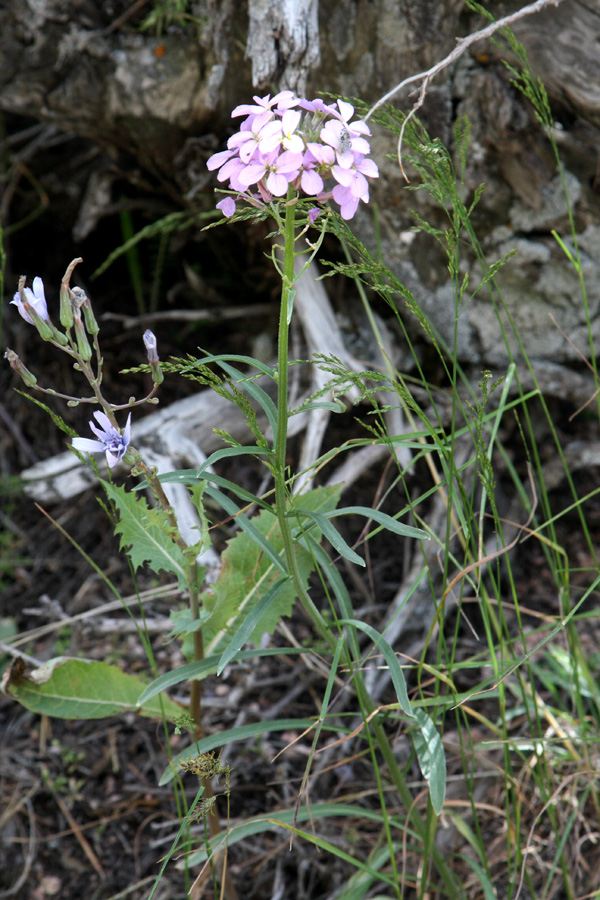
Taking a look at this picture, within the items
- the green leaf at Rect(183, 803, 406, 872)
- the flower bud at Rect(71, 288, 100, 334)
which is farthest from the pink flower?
the green leaf at Rect(183, 803, 406, 872)

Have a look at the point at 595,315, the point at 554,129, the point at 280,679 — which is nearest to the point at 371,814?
the point at 280,679

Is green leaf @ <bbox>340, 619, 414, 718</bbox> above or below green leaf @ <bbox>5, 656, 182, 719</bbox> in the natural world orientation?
above

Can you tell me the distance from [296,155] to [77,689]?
1.10 metres

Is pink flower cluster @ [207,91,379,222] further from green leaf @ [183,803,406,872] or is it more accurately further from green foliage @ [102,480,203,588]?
green leaf @ [183,803,406,872]

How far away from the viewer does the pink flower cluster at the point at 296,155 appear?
88 centimetres

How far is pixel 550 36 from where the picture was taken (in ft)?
6.03

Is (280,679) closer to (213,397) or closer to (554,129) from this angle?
(213,397)

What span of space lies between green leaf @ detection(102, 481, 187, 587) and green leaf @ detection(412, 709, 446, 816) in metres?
0.50

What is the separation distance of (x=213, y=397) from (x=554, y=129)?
132 cm

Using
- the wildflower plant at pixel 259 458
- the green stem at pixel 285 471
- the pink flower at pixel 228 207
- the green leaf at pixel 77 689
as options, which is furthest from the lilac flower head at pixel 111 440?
the green leaf at pixel 77 689

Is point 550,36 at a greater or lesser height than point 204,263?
greater

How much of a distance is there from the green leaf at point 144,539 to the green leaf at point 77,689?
0.27 m

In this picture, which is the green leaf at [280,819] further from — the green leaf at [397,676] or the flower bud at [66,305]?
the flower bud at [66,305]

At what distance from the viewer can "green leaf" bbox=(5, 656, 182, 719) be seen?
4.46 feet
